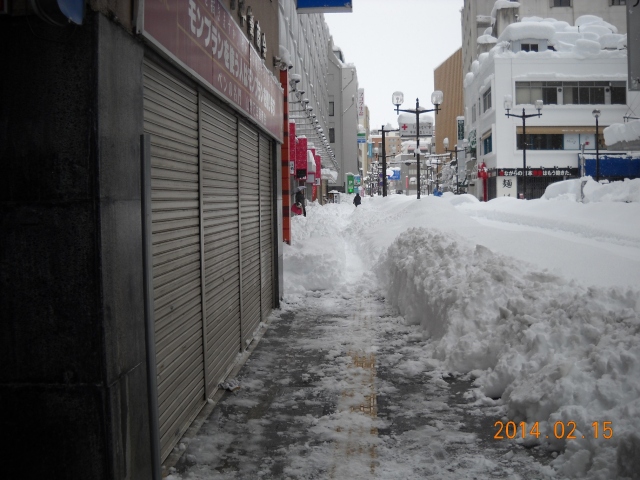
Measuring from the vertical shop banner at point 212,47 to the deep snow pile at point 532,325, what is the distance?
3.88m

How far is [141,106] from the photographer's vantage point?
13.0 ft

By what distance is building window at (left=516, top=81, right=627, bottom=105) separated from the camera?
62750 millimetres

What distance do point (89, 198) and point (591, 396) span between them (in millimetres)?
3922

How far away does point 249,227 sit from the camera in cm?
892

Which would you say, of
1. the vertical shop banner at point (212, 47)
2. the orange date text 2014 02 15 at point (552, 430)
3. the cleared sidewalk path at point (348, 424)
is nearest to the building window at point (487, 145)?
the vertical shop banner at point (212, 47)

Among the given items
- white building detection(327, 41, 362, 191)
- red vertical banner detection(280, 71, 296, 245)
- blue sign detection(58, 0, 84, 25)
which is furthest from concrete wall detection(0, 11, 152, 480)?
white building detection(327, 41, 362, 191)

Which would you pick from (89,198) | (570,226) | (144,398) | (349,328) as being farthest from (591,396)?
(570,226)

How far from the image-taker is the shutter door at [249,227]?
8.27 m

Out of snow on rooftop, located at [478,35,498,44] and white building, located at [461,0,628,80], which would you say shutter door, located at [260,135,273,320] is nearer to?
white building, located at [461,0,628,80]

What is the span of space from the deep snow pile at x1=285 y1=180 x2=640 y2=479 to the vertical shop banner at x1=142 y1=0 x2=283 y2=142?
153 inches

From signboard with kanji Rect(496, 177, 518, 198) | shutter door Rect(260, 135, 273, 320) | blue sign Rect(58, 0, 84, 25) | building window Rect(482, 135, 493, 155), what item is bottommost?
shutter door Rect(260, 135, 273, 320)

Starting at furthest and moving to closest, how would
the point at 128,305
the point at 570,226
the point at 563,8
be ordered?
the point at 563,8 < the point at 570,226 < the point at 128,305

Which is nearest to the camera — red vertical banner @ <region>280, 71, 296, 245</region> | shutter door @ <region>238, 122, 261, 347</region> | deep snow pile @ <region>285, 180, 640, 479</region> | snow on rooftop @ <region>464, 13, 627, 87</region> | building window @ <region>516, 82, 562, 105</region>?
deep snow pile @ <region>285, 180, 640, 479</region>

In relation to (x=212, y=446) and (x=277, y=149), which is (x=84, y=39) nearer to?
(x=212, y=446)
